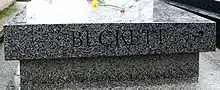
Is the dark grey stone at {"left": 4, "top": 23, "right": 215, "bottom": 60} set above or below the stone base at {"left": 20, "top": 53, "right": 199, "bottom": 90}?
above

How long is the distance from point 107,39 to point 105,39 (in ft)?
0.06

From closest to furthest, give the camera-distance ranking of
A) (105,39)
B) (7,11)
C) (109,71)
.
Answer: (105,39) < (109,71) < (7,11)

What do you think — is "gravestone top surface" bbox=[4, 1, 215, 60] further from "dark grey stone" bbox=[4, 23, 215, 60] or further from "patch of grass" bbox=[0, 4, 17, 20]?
"patch of grass" bbox=[0, 4, 17, 20]

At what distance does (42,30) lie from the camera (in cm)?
263

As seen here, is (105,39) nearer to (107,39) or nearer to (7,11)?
(107,39)

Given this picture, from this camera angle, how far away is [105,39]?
8.99ft

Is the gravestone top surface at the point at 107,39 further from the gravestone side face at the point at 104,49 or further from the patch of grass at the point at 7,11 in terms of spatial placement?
the patch of grass at the point at 7,11

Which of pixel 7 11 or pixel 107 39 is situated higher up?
pixel 107 39

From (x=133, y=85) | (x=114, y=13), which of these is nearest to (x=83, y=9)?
(x=114, y=13)

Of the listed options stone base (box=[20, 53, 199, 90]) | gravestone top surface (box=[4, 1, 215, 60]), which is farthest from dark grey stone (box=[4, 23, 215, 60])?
stone base (box=[20, 53, 199, 90])

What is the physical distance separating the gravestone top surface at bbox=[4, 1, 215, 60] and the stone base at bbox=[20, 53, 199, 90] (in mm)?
130

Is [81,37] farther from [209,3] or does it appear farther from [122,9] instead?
[209,3]

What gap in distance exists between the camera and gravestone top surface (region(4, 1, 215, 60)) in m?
2.63

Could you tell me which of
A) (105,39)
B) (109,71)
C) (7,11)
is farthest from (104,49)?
(7,11)
